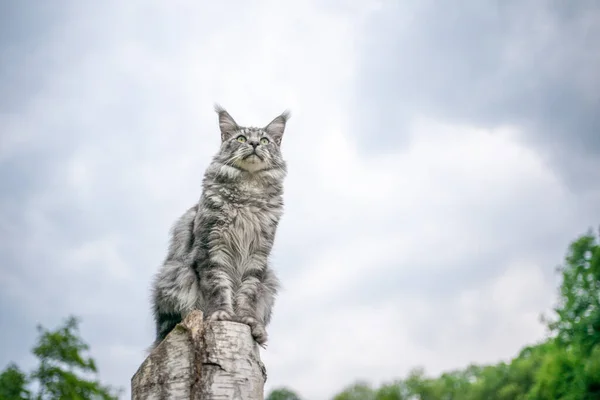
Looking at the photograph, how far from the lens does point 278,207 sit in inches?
326

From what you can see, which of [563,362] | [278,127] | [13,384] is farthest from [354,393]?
[278,127]

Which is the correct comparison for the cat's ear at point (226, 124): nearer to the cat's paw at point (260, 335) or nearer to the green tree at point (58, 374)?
the cat's paw at point (260, 335)

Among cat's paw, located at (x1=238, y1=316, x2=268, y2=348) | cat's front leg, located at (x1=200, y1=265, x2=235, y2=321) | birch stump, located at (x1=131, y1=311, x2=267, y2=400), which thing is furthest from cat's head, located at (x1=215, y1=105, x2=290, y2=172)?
birch stump, located at (x1=131, y1=311, x2=267, y2=400)

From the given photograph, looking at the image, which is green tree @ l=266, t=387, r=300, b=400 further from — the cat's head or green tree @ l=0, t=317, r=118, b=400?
the cat's head

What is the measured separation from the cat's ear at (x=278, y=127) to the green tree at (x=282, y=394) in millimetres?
36331

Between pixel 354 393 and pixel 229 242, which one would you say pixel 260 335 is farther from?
pixel 354 393

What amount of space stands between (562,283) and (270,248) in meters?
21.6

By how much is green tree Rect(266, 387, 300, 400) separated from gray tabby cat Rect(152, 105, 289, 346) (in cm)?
3633

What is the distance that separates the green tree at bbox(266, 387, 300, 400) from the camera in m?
42.7

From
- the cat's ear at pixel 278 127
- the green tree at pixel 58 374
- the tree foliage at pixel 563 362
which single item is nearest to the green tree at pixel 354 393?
the tree foliage at pixel 563 362

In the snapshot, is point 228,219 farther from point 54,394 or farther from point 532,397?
point 532,397

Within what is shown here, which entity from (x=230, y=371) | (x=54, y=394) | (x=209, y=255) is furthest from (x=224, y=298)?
(x=54, y=394)

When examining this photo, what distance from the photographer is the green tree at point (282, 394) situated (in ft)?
140

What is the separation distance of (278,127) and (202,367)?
462 centimetres
